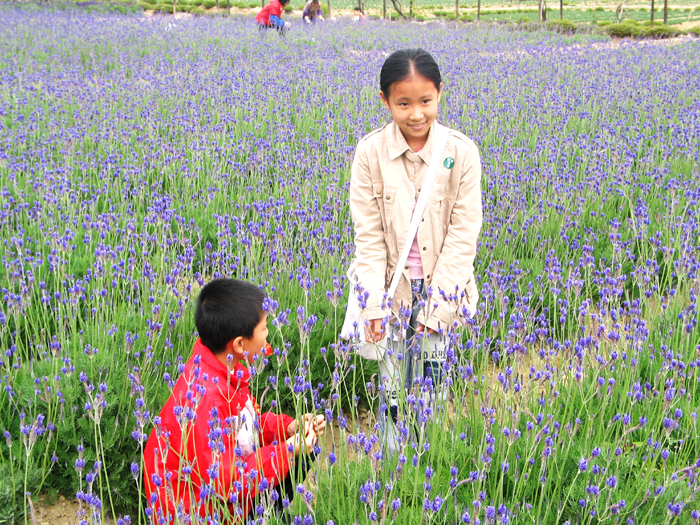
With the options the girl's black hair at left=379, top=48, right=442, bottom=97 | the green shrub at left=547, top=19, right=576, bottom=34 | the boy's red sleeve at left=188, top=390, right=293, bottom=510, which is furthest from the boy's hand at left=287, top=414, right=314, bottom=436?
the green shrub at left=547, top=19, right=576, bottom=34

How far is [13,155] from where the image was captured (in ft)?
18.9

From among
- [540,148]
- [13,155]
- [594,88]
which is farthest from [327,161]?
[594,88]

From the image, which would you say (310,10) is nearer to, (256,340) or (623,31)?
(623,31)

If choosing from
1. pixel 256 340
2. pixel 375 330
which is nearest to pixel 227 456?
pixel 256 340

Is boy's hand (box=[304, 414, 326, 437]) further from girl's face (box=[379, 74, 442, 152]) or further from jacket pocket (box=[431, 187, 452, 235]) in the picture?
girl's face (box=[379, 74, 442, 152])

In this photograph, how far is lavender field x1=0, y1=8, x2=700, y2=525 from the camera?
213cm

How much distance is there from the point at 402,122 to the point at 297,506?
1.50 meters

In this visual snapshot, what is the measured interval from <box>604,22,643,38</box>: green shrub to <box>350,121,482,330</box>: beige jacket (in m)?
24.0

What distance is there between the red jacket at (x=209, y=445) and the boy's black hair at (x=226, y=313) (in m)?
0.06

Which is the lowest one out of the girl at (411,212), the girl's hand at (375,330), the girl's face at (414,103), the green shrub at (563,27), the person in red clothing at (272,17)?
the girl's hand at (375,330)

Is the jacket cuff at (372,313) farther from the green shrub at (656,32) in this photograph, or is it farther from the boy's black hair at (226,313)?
the green shrub at (656,32)

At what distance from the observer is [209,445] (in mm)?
1982

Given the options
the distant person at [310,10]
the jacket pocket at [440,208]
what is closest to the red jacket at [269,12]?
the distant person at [310,10]

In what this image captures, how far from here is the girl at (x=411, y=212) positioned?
256cm
